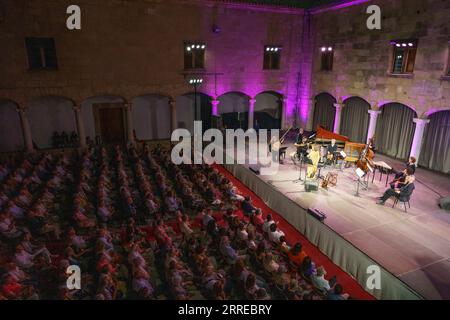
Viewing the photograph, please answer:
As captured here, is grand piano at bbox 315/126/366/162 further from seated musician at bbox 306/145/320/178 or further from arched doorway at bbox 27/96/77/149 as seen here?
arched doorway at bbox 27/96/77/149

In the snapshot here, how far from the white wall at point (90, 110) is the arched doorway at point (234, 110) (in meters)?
6.73

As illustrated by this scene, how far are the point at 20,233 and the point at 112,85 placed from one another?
10.3 m

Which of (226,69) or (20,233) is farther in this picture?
(226,69)

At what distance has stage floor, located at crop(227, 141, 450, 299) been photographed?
8289mm

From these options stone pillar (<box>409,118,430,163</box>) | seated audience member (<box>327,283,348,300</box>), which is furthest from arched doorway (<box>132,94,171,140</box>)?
seated audience member (<box>327,283,348,300</box>)

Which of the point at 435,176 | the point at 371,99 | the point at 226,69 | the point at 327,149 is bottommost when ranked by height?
the point at 435,176

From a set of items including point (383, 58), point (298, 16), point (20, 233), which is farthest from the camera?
point (298, 16)

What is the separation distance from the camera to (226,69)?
19594 millimetres

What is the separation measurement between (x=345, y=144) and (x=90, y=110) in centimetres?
1399

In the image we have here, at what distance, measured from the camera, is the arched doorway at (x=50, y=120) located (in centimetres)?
1825

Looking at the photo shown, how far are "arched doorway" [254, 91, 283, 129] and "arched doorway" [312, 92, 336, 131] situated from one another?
268 cm
